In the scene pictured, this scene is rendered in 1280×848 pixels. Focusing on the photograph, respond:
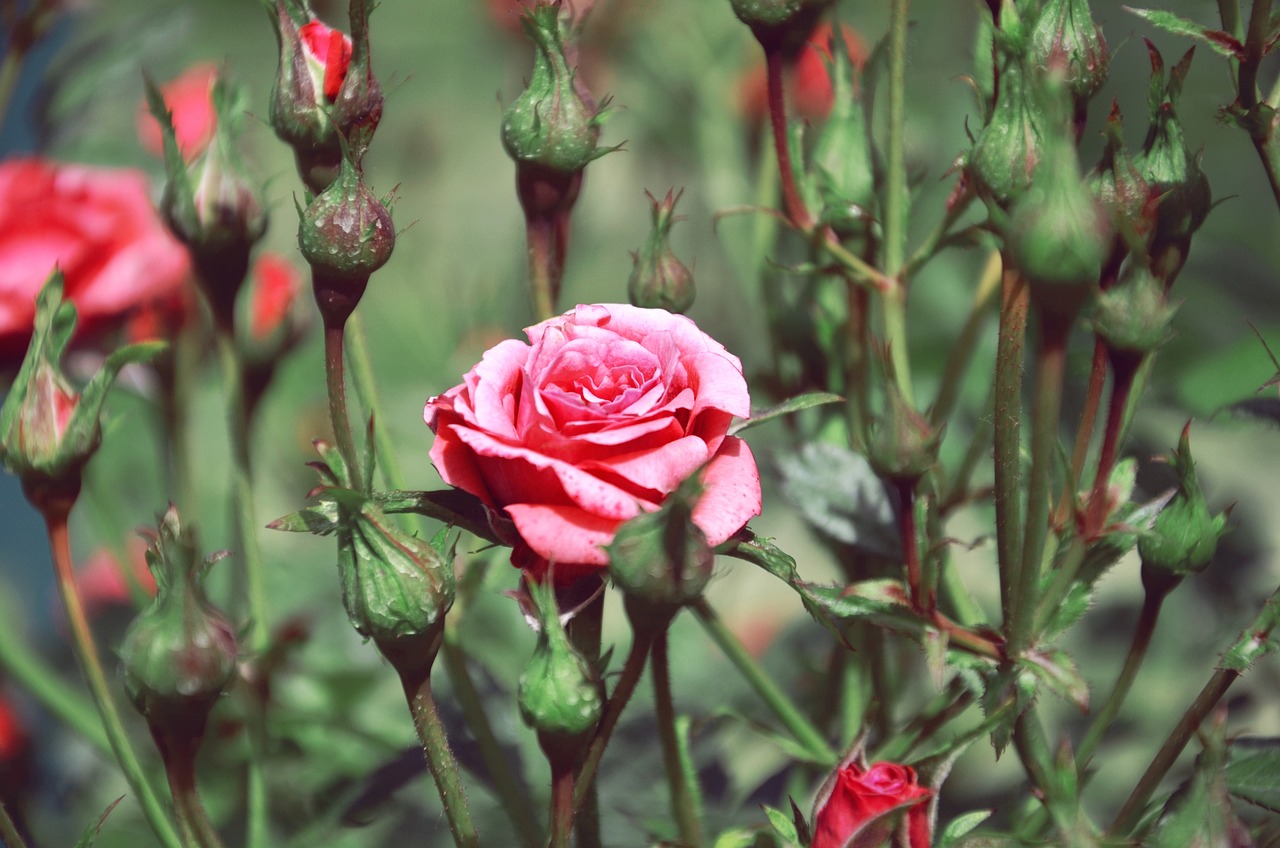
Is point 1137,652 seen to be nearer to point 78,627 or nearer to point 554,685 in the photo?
point 554,685

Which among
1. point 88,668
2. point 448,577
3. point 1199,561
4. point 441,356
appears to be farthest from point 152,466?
point 1199,561

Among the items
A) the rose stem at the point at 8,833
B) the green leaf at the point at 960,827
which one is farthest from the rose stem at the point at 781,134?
the rose stem at the point at 8,833

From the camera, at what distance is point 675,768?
440mm

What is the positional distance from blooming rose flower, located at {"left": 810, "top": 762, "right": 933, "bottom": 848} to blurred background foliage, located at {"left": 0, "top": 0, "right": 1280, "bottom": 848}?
0.24 ft

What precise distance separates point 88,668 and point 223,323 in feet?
0.48

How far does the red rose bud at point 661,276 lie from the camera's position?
1.45ft

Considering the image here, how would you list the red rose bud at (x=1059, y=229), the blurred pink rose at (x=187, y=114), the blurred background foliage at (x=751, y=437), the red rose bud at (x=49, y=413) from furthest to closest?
the blurred pink rose at (x=187, y=114), the blurred background foliage at (x=751, y=437), the red rose bud at (x=49, y=413), the red rose bud at (x=1059, y=229)

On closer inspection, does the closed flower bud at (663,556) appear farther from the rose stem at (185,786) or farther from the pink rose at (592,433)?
the rose stem at (185,786)

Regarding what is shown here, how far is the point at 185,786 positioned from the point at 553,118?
9.5 inches

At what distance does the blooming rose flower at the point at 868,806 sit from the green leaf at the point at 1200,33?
0.23 metres

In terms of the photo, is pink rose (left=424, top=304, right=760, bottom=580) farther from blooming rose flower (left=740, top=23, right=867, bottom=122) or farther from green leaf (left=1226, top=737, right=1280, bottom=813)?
blooming rose flower (left=740, top=23, right=867, bottom=122)

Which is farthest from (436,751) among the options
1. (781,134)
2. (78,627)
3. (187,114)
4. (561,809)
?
(187,114)

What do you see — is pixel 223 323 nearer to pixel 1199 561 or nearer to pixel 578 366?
pixel 578 366

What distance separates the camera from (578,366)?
0.36 metres
